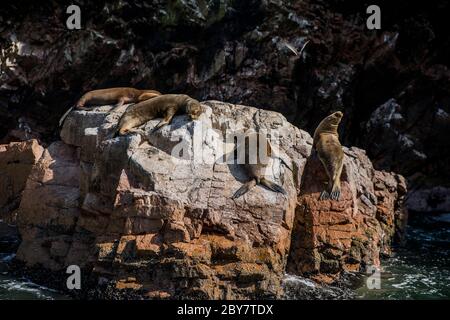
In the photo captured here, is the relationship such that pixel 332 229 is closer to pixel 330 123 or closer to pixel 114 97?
pixel 330 123

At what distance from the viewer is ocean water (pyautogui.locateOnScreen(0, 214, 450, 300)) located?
768 centimetres

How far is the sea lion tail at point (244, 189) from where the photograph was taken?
25.6ft

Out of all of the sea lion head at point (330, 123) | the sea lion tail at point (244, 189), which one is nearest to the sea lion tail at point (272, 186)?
the sea lion tail at point (244, 189)

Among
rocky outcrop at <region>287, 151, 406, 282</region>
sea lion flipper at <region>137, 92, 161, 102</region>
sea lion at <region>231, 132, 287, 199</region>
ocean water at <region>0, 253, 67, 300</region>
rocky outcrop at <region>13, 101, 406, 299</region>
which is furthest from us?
sea lion flipper at <region>137, 92, 161, 102</region>

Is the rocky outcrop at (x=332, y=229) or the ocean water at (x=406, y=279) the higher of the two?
the rocky outcrop at (x=332, y=229)

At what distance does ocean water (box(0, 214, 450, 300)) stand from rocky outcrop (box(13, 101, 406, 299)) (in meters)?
0.33

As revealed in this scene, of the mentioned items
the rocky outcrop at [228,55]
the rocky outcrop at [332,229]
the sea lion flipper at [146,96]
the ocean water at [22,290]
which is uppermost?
the rocky outcrop at [228,55]

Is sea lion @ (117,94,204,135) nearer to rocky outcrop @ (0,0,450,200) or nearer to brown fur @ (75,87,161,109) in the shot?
brown fur @ (75,87,161,109)

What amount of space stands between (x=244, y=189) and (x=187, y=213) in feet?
3.04

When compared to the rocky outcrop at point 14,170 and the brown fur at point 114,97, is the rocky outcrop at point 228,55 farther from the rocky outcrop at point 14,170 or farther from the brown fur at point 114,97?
the brown fur at point 114,97

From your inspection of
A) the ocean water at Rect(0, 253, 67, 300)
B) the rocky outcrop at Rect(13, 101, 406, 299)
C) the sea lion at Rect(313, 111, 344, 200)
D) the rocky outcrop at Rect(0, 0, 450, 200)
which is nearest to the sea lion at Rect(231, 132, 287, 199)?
the rocky outcrop at Rect(13, 101, 406, 299)

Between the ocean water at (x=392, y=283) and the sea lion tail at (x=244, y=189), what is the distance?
1.36 m

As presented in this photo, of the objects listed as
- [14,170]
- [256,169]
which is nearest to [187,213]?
[256,169]

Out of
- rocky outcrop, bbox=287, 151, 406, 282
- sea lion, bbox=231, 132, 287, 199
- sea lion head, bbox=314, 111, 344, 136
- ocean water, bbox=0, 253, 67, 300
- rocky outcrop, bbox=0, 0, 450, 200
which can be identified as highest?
rocky outcrop, bbox=0, 0, 450, 200
